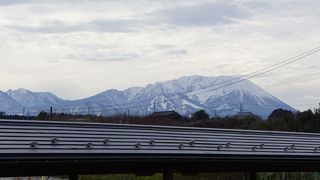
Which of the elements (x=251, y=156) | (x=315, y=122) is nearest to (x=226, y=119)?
(x=315, y=122)

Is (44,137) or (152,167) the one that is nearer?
(44,137)

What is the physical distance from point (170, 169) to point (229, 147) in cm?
330

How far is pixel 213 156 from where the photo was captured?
2508 cm

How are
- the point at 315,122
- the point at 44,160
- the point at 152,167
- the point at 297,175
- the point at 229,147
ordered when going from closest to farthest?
the point at 44,160
the point at 152,167
the point at 229,147
the point at 297,175
the point at 315,122

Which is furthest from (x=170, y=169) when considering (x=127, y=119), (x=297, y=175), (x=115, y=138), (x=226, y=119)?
(x=226, y=119)

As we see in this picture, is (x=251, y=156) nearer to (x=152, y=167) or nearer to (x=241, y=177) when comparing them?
(x=152, y=167)

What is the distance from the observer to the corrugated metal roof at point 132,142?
2011cm

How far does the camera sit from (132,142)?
23312mm

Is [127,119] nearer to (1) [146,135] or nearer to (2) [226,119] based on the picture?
(2) [226,119]

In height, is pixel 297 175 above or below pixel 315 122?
below

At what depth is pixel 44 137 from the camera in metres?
20.9

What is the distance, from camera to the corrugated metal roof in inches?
792

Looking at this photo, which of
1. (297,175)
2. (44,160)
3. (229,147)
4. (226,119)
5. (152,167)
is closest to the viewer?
(44,160)

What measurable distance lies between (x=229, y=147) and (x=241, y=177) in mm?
21971
